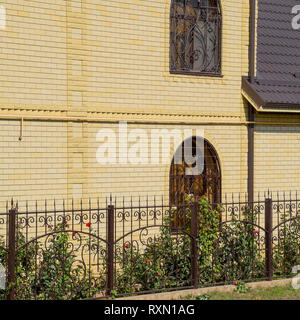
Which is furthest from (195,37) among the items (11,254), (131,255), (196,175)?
(11,254)

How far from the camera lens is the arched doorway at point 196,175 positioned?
10289 mm

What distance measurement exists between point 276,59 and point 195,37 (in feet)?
6.04

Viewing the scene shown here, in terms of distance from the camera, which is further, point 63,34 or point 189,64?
point 189,64

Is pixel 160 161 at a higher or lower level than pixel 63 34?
lower

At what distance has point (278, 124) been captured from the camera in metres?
11.1

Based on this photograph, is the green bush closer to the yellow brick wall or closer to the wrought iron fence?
the wrought iron fence

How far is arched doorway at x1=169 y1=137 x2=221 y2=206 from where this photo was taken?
10.3 m

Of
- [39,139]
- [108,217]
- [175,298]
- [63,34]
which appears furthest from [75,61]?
[175,298]

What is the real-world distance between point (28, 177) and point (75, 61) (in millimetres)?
1986

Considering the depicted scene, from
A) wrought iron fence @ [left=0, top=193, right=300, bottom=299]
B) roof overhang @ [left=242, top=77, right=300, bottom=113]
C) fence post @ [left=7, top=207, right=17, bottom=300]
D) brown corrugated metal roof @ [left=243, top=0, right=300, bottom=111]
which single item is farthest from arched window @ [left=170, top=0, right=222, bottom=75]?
fence post @ [left=7, top=207, right=17, bottom=300]

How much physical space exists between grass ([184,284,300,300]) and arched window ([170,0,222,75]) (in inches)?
158

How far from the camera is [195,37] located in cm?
1038

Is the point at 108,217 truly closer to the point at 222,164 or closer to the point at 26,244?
the point at 26,244

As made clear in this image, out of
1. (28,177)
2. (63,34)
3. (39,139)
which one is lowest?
(28,177)
